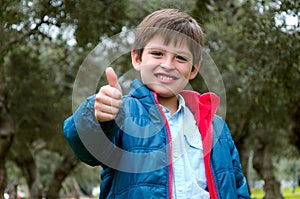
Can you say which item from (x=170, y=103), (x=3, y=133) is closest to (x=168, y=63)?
(x=170, y=103)

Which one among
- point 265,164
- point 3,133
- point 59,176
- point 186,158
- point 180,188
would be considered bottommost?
point 59,176

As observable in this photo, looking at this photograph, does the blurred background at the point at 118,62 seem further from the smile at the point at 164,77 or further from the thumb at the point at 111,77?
the thumb at the point at 111,77

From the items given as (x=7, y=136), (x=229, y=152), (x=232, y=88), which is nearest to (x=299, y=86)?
(x=232, y=88)

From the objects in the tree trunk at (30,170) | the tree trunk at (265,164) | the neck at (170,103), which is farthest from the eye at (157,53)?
the tree trunk at (30,170)

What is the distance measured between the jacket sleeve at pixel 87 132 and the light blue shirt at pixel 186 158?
409 mm

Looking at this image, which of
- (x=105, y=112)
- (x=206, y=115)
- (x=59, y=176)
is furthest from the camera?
(x=59, y=176)

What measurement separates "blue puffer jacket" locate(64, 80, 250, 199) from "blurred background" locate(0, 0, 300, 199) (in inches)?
173

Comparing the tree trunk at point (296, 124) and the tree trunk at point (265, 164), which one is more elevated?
the tree trunk at point (296, 124)

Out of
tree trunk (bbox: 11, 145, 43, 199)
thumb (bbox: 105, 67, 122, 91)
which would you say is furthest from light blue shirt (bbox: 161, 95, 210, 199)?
tree trunk (bbox: 11, 145, 43, 199)

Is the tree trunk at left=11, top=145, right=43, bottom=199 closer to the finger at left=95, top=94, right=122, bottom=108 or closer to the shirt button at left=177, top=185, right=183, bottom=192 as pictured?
the shirt button at left=177, top=185, right=183, bottom=192

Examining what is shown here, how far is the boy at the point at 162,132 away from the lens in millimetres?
2295

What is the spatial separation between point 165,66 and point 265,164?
19300mm

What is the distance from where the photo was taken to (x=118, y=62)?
530 inches

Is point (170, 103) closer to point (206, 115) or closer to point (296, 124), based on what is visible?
point (206, 115)
